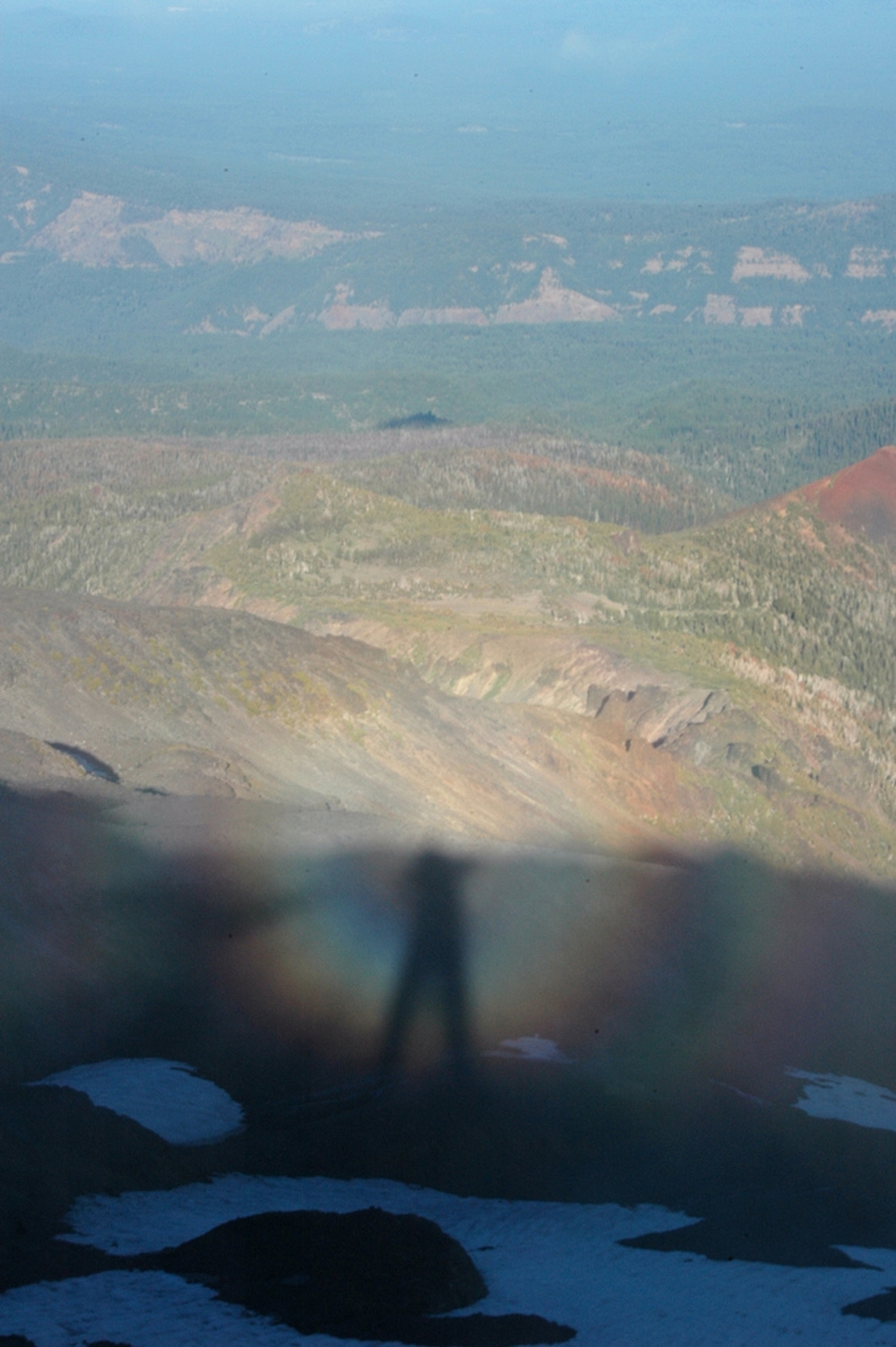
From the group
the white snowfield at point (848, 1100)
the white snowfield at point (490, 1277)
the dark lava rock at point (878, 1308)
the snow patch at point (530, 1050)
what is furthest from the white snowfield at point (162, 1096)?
the white snowfield at point (848, 1100)

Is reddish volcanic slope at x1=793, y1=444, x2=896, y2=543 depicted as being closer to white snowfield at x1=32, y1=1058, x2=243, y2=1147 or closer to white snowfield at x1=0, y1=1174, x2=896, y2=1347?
white snowfield at x1=0, y1=1174, x2=896, y2=1347

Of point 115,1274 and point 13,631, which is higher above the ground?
point 13,631

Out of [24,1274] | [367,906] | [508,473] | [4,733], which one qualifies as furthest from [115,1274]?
[508,473]

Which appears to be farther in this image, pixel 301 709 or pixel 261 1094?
pixel 301 709

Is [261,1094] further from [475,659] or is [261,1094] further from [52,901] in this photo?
[475,659]

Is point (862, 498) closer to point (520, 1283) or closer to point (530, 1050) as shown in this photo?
point (530, 1050)

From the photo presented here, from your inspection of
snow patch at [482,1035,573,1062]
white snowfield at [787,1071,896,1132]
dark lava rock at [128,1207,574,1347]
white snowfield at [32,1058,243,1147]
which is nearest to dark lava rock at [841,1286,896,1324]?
dark lava rock at [128,1207,574,1347]

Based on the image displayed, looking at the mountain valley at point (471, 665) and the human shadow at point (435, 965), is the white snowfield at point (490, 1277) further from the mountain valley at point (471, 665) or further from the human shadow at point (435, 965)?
the mountain valley at point (471, 665)
